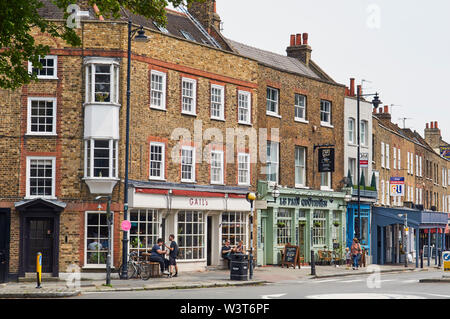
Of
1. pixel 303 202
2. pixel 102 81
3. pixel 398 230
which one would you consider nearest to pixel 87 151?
pixel 102 81

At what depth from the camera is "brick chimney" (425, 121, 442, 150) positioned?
79.8 meters

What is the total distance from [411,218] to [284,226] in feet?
53.2

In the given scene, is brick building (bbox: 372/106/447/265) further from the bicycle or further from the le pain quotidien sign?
the bicycle

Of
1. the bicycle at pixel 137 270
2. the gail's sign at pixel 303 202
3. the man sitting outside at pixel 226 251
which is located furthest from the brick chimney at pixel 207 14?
the bicycle at pixel 137 270

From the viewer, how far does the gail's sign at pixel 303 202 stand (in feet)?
132

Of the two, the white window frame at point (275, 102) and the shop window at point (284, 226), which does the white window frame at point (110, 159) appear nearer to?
the white window frame at point (275, 102)

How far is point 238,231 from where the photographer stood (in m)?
37.2

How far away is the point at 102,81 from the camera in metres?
30.9

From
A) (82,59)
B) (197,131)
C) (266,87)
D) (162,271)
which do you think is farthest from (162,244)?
(266,87)

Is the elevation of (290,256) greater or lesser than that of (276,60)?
lesser

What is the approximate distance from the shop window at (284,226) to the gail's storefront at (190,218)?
2.95 metres

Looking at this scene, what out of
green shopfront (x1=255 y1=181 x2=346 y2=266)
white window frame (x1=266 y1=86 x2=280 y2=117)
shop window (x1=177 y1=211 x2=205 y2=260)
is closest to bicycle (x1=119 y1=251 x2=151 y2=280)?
shop window (x1=177 y1=211 x2=205 y2=260)

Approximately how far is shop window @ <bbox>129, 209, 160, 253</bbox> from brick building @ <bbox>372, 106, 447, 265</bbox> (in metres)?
20.6

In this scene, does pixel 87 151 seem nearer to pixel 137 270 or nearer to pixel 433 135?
pixel 137 270
